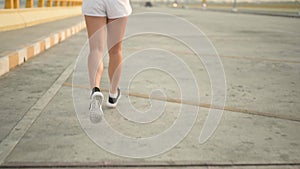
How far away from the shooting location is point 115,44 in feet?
10.8

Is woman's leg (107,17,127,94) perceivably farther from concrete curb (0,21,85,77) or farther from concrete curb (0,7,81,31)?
concrete curb (0,7,81,31)

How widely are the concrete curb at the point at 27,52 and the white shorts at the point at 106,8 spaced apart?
221 centimetres

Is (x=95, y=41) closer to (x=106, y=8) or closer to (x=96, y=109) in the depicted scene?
(x=106, y=8)

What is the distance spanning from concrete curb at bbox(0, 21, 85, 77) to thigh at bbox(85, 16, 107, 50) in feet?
6.90

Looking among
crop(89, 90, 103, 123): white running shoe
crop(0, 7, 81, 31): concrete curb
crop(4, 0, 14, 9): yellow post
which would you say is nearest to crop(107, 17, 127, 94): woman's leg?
crop(89, 90, 103, 123): white running shoe

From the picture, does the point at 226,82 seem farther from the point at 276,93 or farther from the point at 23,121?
the point at 23,121

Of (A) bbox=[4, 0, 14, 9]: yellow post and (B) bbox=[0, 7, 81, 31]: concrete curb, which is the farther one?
(A) bbox=[4, 0, 14, 9]: yellow post

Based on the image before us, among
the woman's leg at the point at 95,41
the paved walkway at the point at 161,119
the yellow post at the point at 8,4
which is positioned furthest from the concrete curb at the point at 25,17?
the woman's leg at the point at 95,41

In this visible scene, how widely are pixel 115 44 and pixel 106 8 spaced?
0.37 m

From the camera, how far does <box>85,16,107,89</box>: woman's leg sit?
3.09 m

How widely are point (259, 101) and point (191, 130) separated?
1.21 meters

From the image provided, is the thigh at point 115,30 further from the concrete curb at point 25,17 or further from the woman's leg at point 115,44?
the concrete curb at point 25,17

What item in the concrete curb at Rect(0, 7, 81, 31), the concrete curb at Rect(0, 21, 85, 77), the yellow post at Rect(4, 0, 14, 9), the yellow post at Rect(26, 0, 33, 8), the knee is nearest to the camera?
the knee

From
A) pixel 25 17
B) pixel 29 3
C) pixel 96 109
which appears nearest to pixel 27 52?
pixel 96 109
